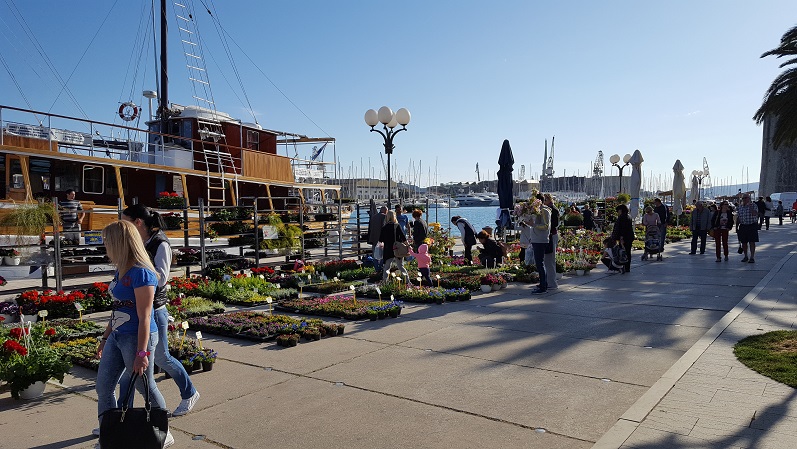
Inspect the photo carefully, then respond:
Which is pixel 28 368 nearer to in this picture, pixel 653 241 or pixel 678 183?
pixel 653 241

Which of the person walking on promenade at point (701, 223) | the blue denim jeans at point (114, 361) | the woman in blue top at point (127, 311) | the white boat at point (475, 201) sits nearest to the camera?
the woman in blue top at point (127, 311)

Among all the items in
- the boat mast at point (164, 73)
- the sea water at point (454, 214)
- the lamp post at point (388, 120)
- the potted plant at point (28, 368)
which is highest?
the boat mast at point (164, 73)

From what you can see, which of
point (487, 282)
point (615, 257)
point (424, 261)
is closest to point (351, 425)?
point (424, 261)

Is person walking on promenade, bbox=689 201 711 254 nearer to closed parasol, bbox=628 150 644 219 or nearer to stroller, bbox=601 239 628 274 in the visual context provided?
closed parasol, bbox=628 150 644 219

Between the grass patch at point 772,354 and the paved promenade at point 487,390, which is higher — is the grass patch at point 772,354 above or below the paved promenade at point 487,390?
above

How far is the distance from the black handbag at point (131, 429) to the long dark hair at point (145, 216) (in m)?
1.98

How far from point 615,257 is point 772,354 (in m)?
8.84

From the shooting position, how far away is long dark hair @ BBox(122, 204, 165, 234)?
5277 millimetres

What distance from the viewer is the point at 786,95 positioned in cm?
2972

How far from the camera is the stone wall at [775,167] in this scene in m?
66.2

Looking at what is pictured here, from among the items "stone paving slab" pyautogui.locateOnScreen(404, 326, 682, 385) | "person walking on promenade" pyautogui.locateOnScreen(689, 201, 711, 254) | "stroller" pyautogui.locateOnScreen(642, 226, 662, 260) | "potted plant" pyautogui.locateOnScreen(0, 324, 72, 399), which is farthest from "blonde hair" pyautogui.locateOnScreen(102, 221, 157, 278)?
"person walking on promenade" pyautogui.locateOnScreen(689, 201, 711, 254)

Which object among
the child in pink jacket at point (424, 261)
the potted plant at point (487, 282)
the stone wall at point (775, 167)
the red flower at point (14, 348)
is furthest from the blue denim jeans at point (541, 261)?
the stone wall at point (775, 167)

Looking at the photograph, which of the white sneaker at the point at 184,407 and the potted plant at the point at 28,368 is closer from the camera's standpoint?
the white sneaker at the point at 184,407

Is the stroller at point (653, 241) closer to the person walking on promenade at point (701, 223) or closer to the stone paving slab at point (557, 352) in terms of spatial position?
the person walking on promenade at point (701, 223)
